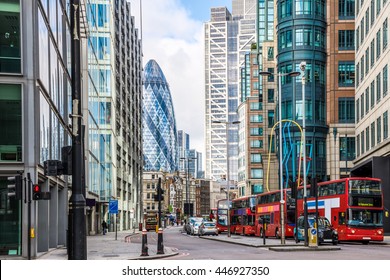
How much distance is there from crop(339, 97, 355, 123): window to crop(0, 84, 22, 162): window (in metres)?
41.7

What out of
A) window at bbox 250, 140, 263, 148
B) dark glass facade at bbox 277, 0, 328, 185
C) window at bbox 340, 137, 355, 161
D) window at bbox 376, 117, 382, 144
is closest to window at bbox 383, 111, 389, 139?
window at bbox 376, 117, 382, 144

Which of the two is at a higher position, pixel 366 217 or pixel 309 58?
pixel 309 58

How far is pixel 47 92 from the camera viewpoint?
92.8 ft

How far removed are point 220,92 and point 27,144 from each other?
12.9m

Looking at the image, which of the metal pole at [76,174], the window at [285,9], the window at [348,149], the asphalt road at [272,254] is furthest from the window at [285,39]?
the metal pole at [76,174]

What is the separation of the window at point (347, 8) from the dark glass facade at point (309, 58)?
129 inches

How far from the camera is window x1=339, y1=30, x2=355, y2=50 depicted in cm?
6272

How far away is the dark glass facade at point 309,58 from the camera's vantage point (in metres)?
65.8

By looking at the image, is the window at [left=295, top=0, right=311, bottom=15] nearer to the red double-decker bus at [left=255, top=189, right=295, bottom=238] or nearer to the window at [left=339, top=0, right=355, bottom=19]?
the window at [left=339, top=0, right=355, bottom=19]

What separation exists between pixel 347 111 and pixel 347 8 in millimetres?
11767

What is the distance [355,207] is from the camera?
36.2 metres

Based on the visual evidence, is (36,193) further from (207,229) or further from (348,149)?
(348,149)

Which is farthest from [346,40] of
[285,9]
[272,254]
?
[272,254]
